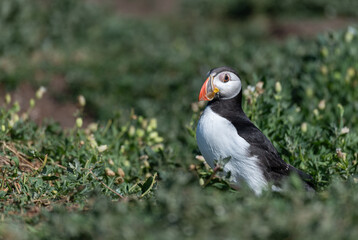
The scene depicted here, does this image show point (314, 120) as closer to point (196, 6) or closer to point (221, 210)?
point (221, 210)

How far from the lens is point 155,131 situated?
6.18m

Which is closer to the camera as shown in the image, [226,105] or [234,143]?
[234,143]

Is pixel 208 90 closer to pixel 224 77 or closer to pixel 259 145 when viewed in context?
pixel 224 77

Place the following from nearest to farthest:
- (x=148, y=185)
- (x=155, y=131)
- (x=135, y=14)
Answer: (x=148, y=185), (x=155, y=131), (x=135, y=14)

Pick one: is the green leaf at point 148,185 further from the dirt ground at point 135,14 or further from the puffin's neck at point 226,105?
the dirt ground at point 135,14

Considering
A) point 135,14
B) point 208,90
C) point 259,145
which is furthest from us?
point 135,14

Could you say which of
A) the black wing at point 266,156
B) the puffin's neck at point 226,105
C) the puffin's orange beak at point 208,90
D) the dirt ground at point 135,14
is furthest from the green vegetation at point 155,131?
the puffin's orange beak at point 208,90

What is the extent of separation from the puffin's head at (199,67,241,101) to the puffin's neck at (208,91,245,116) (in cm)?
4

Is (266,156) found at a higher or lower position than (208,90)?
lower

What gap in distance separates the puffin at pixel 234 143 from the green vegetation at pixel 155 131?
214 mm

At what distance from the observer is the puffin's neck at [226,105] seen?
4145mm

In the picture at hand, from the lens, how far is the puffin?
12.7 feet

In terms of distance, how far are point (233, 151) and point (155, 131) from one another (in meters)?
2.42

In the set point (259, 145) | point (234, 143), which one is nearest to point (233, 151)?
point (234, 143)
